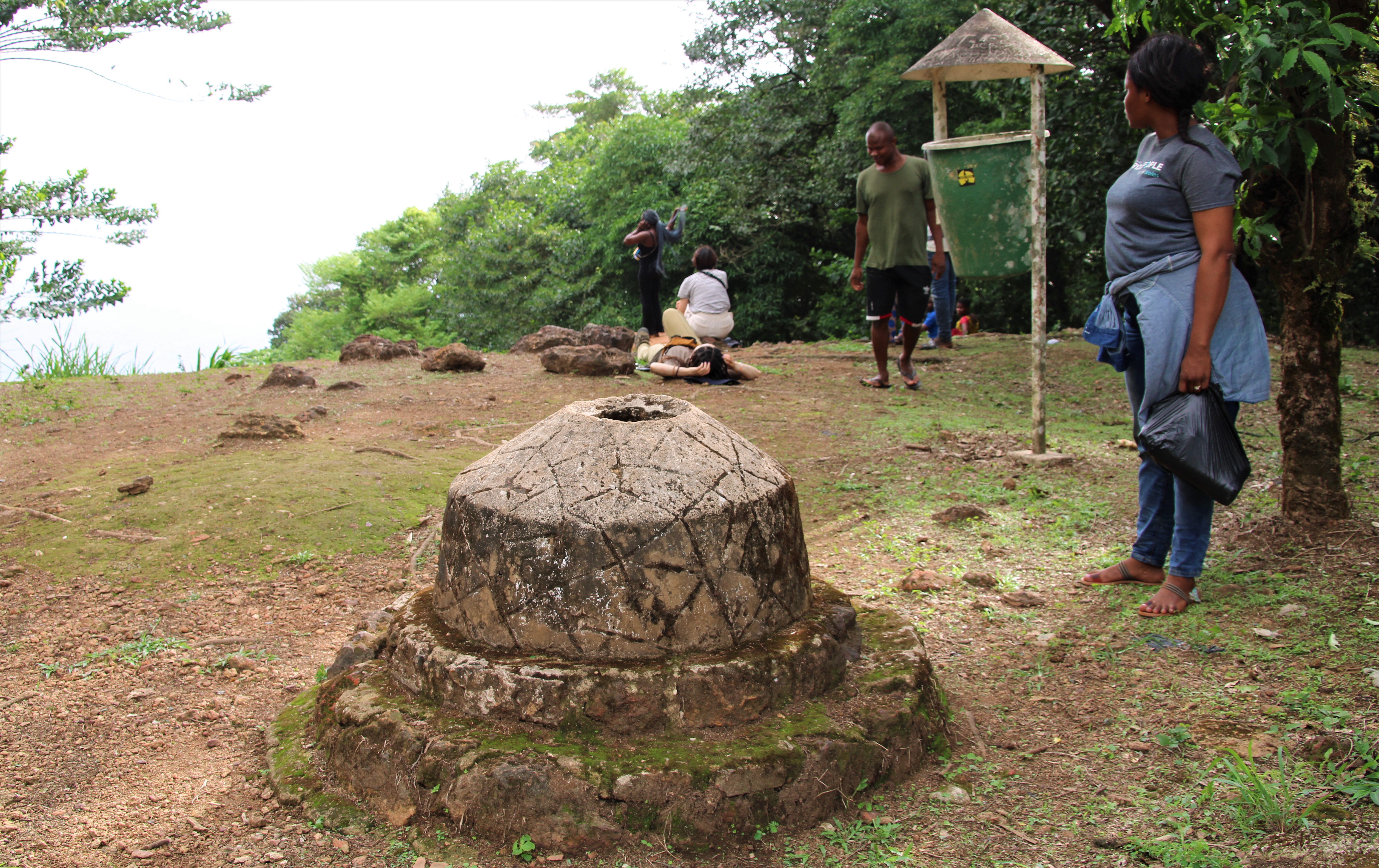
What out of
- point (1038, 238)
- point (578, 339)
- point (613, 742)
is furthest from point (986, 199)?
point (578, 339)

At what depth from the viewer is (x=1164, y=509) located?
331cm

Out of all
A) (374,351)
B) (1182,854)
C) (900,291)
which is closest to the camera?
(1182,854)

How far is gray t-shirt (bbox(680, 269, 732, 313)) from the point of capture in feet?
28.5

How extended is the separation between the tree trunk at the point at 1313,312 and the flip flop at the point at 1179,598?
77 cm

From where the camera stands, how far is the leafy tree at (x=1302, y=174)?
3.04 meters

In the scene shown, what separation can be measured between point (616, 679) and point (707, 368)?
18.7ft

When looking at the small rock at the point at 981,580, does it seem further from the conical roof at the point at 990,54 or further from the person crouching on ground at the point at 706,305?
the person crouching on ground at the point at 706,305

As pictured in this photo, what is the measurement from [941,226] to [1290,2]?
2404 millimetres

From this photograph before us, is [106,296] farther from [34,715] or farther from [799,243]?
[799,243]

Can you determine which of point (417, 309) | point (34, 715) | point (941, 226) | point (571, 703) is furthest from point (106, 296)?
point (417, 309)

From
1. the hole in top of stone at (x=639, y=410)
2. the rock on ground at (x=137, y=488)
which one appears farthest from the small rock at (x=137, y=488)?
the hole in top of stone at (x=639, y=410)

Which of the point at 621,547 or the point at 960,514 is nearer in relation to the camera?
the point at 621,547

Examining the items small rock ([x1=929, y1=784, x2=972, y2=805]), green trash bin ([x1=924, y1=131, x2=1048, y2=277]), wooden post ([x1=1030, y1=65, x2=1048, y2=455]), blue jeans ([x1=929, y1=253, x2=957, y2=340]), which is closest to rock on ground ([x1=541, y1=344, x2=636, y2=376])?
blue jeans ([x1=929, y1=253, x2=957, y2=340])

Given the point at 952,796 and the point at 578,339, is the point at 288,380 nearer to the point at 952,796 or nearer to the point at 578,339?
the point at 578,339
